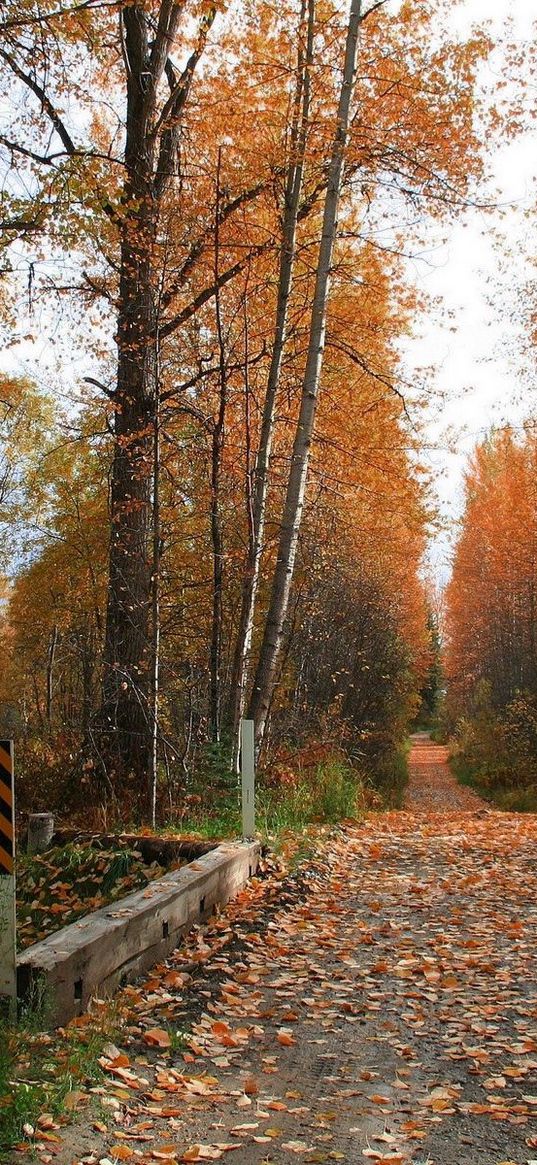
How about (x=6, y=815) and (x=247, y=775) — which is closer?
(x=6, y=815)

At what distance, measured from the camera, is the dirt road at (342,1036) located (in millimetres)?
3570

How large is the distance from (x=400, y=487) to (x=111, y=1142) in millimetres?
10373

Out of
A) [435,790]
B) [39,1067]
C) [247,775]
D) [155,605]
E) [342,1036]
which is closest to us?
[39,1067]

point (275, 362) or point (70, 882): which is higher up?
point (275, 362)

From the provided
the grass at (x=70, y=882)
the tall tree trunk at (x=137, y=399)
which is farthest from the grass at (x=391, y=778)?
the grass at (x=70, y=882)

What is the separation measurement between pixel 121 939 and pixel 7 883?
89cm

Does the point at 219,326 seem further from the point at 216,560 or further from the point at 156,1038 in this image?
the point at 156,1038

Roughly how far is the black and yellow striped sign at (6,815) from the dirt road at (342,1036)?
1024 mm

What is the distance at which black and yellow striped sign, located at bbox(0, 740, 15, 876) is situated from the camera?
4492mm

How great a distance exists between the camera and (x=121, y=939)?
5.07m

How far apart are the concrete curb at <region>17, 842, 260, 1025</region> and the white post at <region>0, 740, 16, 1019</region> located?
0.07m

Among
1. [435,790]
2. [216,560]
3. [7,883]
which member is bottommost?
[435,790]

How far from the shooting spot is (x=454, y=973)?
5715mm

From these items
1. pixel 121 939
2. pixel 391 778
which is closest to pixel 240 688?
pixel 121 939
